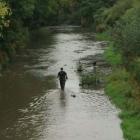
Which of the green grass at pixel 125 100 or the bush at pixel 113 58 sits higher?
the bush at pixel 113 58

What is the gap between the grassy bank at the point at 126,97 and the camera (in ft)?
84.6

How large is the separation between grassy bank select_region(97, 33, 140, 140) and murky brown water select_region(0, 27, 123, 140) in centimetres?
50

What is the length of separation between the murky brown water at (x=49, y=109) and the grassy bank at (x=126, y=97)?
50 cm

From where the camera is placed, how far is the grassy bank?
2578 centimetres

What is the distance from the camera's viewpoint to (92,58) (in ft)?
180

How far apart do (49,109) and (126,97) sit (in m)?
5.14

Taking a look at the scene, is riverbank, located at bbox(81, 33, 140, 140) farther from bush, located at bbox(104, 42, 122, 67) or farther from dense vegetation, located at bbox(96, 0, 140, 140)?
bush, located at bbox(104, 42, 122, 67)

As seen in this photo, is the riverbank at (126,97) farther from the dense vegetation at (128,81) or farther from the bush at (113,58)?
the bush at (113,58)

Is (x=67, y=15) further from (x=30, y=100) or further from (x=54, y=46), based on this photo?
(x=30, y=100)

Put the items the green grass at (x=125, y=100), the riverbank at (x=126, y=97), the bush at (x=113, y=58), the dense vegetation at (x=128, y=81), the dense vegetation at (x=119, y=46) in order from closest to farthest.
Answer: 1. the green grass at (x=125, y=100)
2. the riverbank at (x=126, y=97)
3. the dense vegetation at (x=128, y=81)
4. the dense vegetation at (x=119, y=46)
5. the bush at (x=113, y=58)

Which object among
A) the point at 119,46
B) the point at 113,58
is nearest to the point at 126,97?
the point at 119,46

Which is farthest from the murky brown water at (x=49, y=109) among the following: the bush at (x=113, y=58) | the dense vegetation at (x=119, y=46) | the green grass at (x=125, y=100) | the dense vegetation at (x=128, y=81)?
the bush at (x=113, y=58)

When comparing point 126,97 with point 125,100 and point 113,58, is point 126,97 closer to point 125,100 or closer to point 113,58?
point 125,100

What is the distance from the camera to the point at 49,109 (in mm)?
30984
